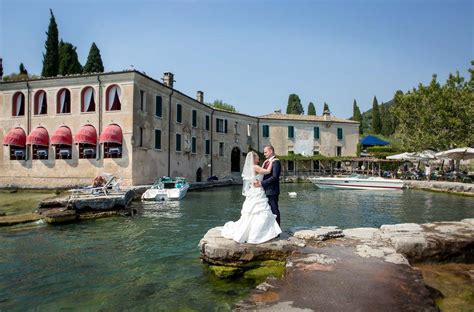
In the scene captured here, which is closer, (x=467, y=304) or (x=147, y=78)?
(x=467, y=304)

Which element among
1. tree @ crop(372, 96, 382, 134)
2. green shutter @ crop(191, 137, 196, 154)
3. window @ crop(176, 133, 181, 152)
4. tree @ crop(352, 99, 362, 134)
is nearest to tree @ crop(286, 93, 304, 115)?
tree @ crop(352, 99, 362, 134)

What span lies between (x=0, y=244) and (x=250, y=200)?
7740 millimetres

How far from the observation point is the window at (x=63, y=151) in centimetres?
Answer: 2477

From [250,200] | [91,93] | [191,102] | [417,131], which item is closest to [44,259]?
[250,200]

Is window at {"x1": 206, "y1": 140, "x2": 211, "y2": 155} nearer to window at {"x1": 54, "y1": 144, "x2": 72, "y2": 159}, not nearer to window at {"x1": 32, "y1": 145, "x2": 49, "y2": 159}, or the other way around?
window at {"x1": 54, "y1": 144, "x2": 72, "y2": 159}

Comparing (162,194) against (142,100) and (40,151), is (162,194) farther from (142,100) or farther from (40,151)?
(40,151)

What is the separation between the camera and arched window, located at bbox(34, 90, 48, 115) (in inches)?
1017

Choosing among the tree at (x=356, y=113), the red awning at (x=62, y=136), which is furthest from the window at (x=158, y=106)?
the tree at (x=356, y=113)

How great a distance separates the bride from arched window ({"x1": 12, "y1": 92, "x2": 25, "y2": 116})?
25.7 m

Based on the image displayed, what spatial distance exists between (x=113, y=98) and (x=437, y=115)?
29555 millimetres

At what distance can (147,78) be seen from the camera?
82.4 feet

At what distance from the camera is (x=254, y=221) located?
6.76m

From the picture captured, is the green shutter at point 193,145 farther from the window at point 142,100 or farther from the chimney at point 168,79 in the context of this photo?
the window at point 142,100

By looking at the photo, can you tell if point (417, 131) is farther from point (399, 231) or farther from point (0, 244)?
point (0, 244)
